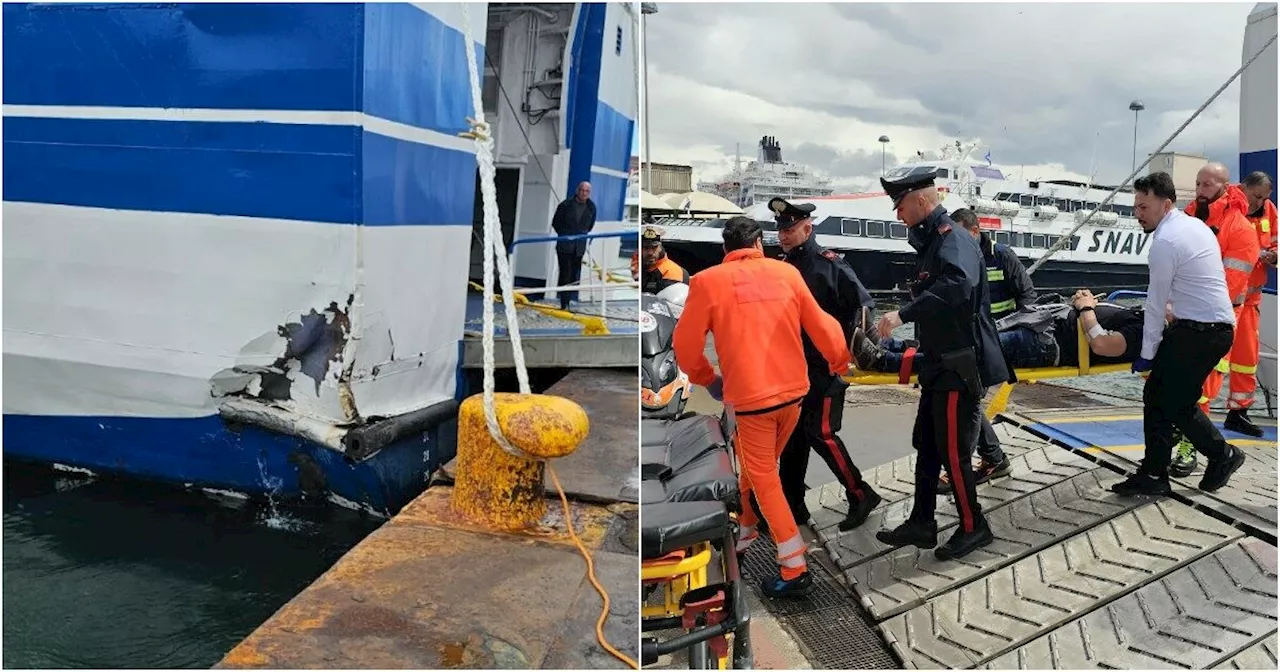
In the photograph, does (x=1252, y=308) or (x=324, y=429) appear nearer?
(x=324, y=429)

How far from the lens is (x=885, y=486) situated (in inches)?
173

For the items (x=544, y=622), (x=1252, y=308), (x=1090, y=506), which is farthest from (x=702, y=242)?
(x=544, y=622)

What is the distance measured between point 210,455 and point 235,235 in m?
1.34

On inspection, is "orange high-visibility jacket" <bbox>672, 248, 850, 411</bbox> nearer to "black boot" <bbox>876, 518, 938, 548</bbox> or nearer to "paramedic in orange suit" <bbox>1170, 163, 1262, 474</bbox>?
"black boot" <bbox>876, 518, 938, 548</bbox>

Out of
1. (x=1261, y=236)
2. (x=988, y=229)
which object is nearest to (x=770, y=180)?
(x=988, y=229)

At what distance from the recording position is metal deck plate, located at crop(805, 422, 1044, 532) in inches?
162

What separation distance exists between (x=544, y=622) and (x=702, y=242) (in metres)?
18.6

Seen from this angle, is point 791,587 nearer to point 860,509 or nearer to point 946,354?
point 860,509

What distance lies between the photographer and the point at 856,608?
128 inches

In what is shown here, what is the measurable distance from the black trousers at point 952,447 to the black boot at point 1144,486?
91 centimetres

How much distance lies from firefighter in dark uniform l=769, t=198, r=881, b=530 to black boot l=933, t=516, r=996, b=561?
0.48m

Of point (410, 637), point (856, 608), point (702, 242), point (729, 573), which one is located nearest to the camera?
point (410, 637)

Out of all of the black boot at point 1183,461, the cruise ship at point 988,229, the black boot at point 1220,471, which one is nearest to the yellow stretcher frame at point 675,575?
the black boot at point 1220,471

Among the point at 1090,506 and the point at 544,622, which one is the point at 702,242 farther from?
the point at 544,622
